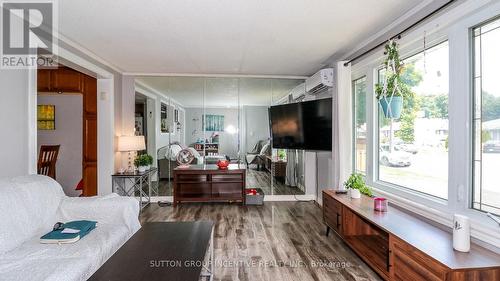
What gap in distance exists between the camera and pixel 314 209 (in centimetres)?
475

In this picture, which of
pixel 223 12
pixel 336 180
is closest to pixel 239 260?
pixel 336 180

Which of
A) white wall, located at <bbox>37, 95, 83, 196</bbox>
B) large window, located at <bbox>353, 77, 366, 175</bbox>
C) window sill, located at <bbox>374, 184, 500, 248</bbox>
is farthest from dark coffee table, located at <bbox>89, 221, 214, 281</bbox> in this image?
white wall, located at <bbox>37, 95, 83, 196</bbox>

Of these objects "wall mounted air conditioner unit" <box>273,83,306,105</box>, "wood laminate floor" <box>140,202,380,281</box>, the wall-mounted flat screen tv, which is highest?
"wall mounted air conditioner unit" <box>273,83,306,105</box>

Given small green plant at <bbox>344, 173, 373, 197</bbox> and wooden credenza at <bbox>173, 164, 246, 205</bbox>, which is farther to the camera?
wooden credenza at <bbox>173, 164, 246, 205</bbox>

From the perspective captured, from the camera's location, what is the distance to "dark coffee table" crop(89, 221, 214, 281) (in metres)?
1.56

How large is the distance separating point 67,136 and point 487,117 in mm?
6656

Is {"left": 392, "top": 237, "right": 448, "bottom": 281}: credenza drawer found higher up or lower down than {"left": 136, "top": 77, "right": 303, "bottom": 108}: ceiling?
lower down

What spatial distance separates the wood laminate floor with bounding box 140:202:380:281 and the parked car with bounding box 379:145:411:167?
1.12 metres

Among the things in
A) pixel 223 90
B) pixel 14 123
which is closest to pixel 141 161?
pixel 223 90

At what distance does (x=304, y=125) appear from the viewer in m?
4.33

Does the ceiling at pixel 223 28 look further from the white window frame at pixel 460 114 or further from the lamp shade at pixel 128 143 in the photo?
the lamp shade at pixel 128 143

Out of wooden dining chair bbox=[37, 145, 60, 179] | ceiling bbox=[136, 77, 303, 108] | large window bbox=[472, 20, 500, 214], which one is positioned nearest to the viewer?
large window bbox=[472, 20, 500, 214]

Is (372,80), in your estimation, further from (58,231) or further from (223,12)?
(58,231)

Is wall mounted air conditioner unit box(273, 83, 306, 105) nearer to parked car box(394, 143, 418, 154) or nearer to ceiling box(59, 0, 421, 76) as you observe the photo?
ceiling box(59, 0, 421, 76)
